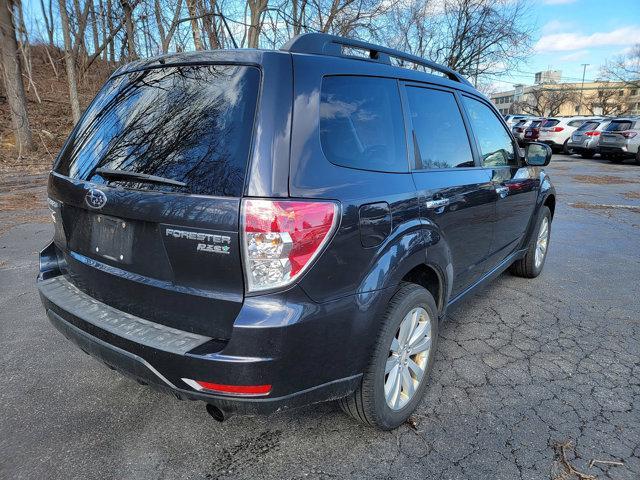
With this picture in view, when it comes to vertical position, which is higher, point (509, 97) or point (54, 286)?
point (509, 97)

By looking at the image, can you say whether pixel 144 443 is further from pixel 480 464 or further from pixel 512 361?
pixel 512 361

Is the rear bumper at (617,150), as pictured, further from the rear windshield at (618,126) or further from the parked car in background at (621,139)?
the rear windshield at (618,126)

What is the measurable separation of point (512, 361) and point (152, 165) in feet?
8.57

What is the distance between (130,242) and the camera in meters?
2.04

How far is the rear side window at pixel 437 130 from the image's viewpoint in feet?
8.77

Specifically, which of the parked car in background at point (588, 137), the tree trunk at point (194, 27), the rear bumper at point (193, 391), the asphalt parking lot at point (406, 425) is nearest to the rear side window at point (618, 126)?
the parked car in background at point (588, 137)

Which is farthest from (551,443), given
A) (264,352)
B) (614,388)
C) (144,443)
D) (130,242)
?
(130,242)

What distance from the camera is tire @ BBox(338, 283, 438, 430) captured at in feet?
7.14

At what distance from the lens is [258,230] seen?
1742 millimetres

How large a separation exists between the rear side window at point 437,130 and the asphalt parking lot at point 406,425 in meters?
1.36

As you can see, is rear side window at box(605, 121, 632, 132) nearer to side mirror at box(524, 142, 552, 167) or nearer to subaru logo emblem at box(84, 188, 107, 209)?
side mirror at box(524, 142, 552, 167)

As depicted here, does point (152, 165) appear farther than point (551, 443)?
No

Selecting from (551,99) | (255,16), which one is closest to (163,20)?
(255,16)

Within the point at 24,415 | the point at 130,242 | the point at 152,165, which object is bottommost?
the point at 24,415
